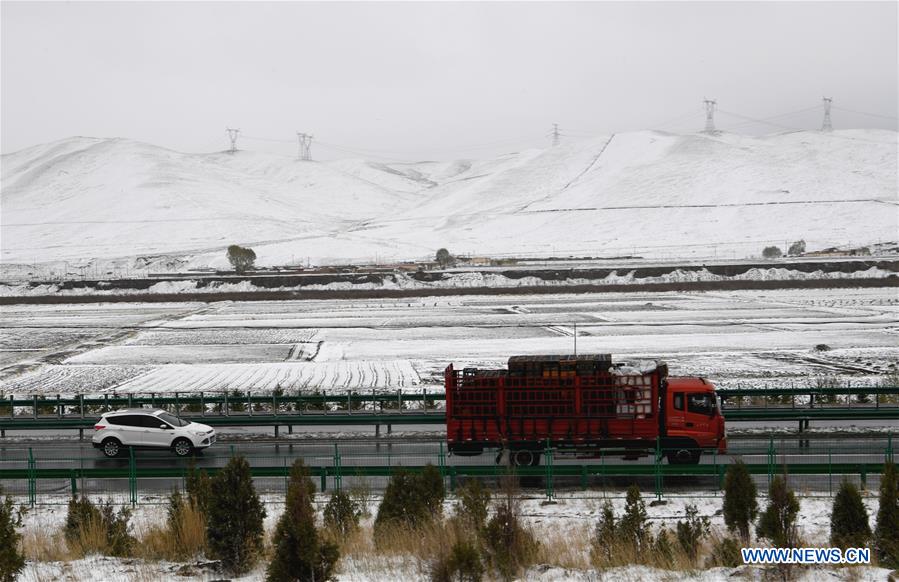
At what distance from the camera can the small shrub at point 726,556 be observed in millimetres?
14273

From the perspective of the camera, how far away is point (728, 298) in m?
76.2

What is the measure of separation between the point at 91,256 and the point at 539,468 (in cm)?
16742

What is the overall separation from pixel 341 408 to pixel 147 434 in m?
8.99

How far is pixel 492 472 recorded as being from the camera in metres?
20.9

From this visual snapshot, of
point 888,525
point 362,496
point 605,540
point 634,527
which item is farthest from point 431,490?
point 888,525

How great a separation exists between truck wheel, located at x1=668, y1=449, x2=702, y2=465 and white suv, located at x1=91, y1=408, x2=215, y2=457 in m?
13.9

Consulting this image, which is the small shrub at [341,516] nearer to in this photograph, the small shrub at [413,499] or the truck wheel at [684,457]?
the small shrub at [413,499]

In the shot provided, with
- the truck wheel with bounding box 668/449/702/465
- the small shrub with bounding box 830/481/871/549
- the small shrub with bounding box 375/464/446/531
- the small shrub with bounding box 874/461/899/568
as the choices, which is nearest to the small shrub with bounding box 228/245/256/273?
the truck wheel with bounding box 668/449/702/465

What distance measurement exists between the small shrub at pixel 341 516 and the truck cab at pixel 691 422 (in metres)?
9.47

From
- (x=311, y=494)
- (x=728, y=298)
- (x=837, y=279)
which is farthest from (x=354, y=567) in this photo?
(x=837, y=279)

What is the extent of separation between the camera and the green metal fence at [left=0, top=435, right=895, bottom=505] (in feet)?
64.9

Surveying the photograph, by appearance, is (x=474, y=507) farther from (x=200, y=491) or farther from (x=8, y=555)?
(x=8, y=555)
